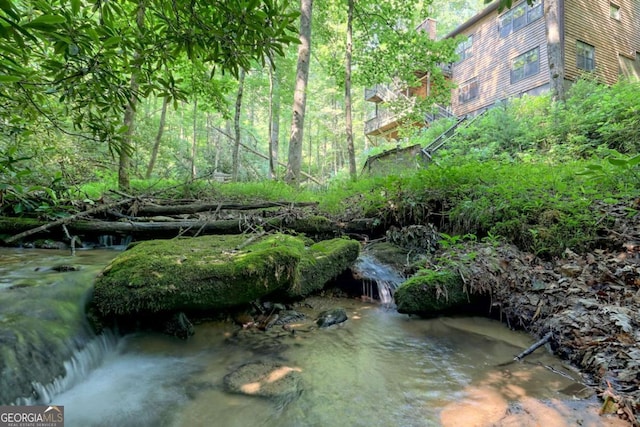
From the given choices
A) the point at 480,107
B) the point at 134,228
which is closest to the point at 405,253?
the point at 134,228

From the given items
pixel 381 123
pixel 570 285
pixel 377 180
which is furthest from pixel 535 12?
pixel 570 285

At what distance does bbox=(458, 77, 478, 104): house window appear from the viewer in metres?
20.6

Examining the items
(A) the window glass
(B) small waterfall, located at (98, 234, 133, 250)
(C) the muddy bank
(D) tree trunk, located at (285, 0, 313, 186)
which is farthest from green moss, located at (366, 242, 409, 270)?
(A) the window glass

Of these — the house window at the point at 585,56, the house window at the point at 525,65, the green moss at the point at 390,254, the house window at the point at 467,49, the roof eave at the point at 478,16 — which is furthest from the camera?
the house window at the point at 467,49

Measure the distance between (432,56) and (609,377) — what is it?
11285 mm

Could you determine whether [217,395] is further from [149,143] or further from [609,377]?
[149,143]

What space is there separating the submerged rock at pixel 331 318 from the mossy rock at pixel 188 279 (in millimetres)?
474

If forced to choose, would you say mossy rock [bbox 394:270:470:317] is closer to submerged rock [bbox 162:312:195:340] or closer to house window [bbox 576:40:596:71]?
submerged rock [bbox 162:312:195:340]

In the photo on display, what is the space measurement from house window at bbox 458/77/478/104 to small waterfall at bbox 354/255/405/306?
1964 centimetres

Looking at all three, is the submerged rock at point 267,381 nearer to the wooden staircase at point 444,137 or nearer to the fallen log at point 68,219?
the fallen log at point 68,219

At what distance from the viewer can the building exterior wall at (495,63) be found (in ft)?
55.1

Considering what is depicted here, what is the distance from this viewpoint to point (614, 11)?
59.9 ft

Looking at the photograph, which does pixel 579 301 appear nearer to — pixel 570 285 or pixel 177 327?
pixel 570 285

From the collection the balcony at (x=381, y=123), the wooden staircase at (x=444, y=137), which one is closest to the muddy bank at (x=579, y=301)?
the wooden staircase at (x=444, y=137)
